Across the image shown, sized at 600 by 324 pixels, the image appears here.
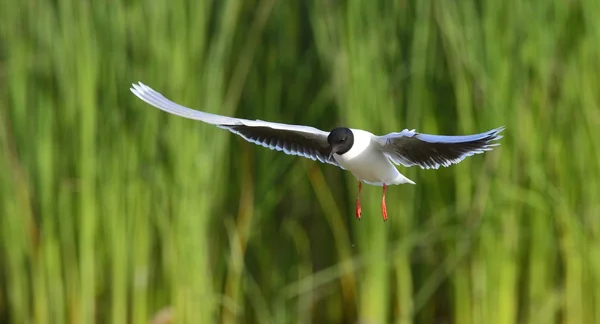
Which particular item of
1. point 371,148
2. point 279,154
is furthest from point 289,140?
point 279,154

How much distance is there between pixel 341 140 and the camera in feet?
4.11

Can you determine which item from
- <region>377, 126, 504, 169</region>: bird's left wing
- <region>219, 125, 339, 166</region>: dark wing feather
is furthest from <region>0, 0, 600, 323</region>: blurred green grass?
<region>377, 126, 504, 169</region>: bird's left wing

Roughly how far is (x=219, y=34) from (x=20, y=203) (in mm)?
457

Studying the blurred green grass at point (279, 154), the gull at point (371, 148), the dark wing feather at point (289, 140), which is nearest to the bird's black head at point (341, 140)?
the gull at point (371, 148)

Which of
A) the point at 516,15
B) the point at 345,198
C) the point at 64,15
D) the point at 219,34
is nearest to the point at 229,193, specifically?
the point at 345,198

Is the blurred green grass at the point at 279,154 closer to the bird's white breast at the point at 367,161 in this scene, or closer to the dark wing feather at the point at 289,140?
the dark wing feather at the point at 289,140

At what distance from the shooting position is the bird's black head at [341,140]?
49.3 inches

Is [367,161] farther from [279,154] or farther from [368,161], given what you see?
[279,154]

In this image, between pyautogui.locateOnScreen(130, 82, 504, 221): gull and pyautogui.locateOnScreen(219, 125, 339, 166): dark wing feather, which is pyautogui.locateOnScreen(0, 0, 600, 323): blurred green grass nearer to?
pyautogui.locateOnScreen(219, 125, 339, 166): dark wing feather

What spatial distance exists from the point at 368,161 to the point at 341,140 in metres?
0.06

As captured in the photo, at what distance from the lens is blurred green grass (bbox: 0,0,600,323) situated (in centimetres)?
168

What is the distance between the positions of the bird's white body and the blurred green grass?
335 mm

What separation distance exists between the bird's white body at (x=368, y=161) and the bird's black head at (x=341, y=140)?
0.03ft

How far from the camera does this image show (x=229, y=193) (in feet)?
6.27
